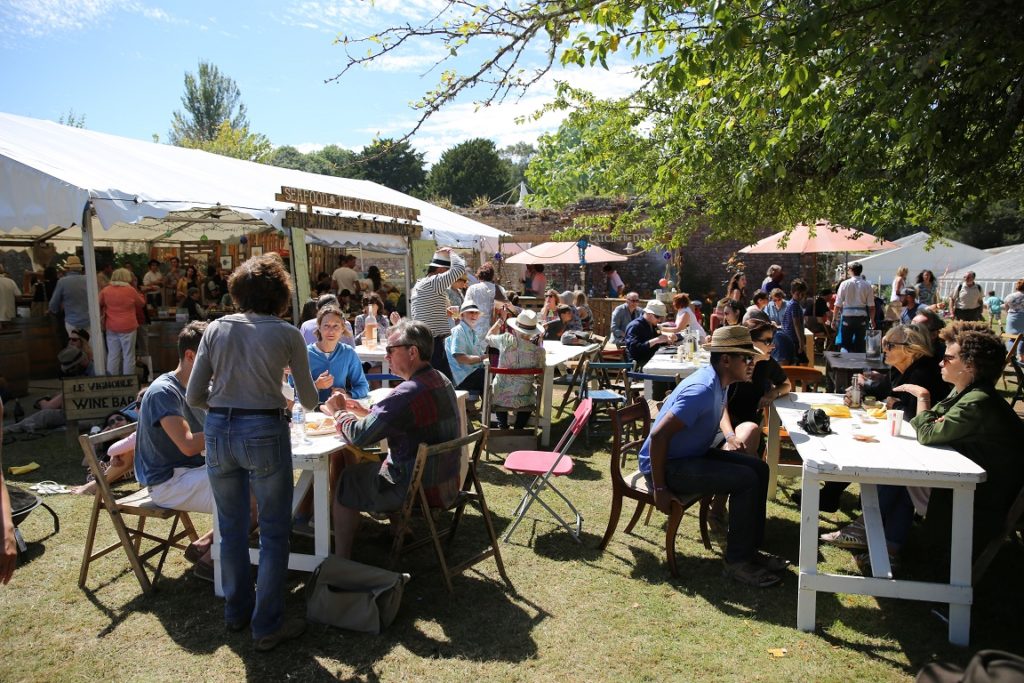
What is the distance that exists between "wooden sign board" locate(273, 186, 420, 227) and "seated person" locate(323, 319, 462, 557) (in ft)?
21.4

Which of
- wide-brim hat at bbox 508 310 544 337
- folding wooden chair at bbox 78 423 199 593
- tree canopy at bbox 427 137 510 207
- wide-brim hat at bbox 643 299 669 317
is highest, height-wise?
tree canopy at bbox 427 137 510 207

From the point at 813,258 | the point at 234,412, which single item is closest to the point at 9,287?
the point at 234,412

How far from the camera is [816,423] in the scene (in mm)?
3738

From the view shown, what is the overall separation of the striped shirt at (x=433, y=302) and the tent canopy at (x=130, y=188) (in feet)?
9.67

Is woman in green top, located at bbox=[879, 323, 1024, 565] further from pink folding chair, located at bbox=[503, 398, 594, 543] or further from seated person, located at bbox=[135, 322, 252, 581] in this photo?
seated person, located at bbox=[135, 322, 252, 581]

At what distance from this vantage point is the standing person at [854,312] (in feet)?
34.2

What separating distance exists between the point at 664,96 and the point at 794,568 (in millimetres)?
5508

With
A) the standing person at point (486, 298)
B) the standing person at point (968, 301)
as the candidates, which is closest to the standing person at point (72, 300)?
the standing person at point (486, 298)

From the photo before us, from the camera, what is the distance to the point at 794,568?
153 inches

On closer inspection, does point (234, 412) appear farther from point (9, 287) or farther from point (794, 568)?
point (9, 287)

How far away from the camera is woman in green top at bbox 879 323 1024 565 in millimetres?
3346

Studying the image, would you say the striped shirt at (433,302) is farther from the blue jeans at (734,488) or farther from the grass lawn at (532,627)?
the blue jeans at (734,488)

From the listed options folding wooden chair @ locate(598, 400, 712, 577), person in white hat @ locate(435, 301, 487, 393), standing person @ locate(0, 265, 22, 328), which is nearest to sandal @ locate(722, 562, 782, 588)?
folding wooden chair @ locate(598, 400, 712, 577)

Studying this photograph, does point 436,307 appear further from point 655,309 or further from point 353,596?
point 353,596
